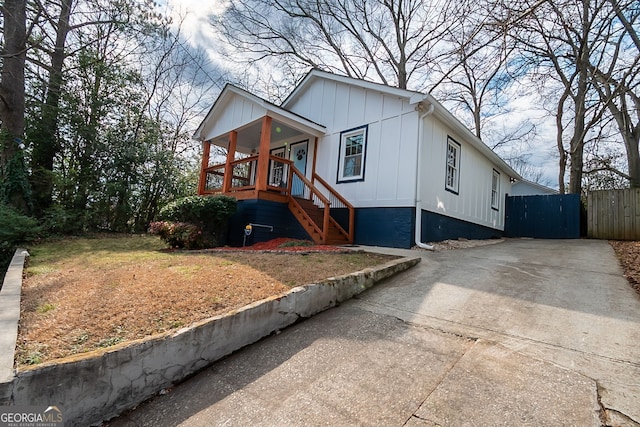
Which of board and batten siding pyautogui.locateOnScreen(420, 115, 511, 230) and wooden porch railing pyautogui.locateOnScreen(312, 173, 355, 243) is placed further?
wooden porch railing pyautogui.locateOnScreen(312, 173, 355, 243)

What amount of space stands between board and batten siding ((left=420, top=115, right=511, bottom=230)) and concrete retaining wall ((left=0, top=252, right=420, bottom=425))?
224 inches

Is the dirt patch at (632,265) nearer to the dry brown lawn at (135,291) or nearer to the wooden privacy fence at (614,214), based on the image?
the dry brown lawn at (135,291)

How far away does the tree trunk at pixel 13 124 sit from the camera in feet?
28.0

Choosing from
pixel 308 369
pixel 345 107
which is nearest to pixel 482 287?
pixel 308 369

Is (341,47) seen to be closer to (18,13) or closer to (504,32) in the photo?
(18,13)

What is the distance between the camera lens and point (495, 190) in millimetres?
11914

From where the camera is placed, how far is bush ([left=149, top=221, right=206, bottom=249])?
22.4 feet

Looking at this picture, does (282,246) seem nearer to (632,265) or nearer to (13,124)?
(632,265)

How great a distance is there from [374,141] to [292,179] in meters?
2.67

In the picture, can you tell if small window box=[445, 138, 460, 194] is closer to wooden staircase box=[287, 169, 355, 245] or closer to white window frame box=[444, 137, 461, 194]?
white window frame box=[444, 137, 461, 194]

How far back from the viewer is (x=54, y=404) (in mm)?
1628

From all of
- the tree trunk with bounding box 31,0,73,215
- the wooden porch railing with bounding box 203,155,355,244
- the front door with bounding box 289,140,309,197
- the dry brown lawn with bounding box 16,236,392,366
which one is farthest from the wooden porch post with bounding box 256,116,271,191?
the tree trunk with bounding box 31,0,73,215

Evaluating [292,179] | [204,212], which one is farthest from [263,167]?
[204,212]

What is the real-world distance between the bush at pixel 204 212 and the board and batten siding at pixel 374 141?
3137 mm
